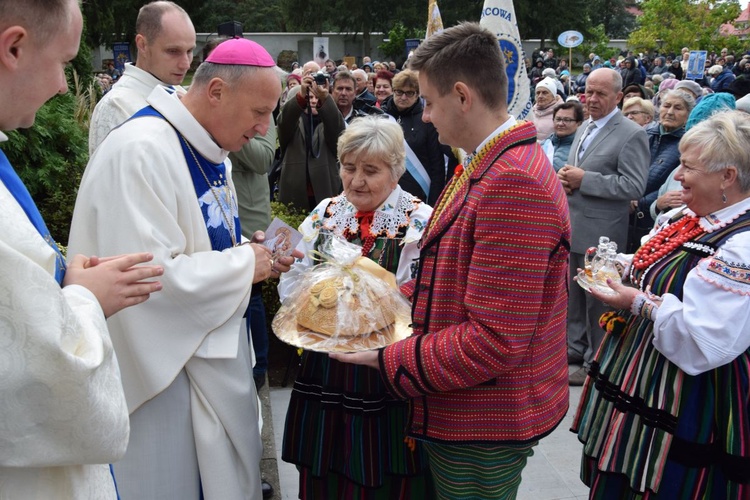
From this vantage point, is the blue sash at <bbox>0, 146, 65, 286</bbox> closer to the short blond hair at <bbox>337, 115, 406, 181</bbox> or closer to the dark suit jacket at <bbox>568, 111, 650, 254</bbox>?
the short blond hair at <bbox>337, 115, 406, 181</bbox>

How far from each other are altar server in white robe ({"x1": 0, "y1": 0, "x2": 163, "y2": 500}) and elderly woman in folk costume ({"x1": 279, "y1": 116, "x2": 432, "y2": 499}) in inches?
49.4

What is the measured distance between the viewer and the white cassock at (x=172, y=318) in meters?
2.18

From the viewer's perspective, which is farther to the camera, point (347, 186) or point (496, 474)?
point (347, 186)

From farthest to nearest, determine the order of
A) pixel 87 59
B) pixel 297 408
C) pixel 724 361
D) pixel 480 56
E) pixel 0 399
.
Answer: pixel 87 59, pixel 297 408, pixel 724 361, pixel 480 56, pixel 0 399

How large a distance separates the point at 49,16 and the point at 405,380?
134 cm

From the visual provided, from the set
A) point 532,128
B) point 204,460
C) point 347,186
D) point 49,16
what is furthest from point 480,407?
point 49,16

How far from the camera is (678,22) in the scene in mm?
41062

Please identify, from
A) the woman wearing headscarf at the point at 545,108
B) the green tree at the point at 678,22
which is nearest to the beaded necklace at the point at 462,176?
the woman wearing headscarf at the point at 545,108

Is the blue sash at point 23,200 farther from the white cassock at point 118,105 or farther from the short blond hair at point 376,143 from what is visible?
→ the white cassock at point 118,105

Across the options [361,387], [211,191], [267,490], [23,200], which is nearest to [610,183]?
[361,387]

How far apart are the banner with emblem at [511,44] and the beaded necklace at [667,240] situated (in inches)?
116

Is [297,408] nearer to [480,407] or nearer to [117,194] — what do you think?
[480,407]

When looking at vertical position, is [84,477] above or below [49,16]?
below

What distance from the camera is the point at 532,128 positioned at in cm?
202
